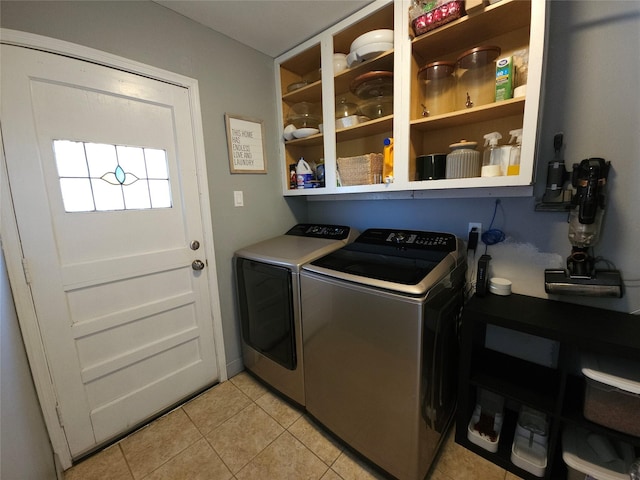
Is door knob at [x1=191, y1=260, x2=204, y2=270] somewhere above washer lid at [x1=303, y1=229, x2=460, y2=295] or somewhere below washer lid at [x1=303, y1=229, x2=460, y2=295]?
below

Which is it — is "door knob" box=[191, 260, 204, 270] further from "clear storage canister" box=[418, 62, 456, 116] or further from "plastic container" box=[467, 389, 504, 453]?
"plastic container" box=[467, 389, 504, 453]

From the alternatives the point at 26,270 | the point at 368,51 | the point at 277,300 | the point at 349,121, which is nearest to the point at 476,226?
the point at 349,121

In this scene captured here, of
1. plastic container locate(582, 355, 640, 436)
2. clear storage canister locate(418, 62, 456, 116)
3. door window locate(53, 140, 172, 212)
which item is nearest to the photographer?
plastic container locate(582, 355, 640, 436)

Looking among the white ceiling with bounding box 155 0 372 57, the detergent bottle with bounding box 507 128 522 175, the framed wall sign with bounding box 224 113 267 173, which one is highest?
the white ceiling with bounding box 155 0 372 57

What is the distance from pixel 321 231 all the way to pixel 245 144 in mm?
822

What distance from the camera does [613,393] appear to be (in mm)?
Result: 934

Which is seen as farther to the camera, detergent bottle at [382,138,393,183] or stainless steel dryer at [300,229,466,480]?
detergent bottle at [382,138,393,183]

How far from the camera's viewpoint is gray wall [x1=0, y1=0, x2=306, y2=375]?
1.17m

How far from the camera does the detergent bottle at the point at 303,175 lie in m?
1.93

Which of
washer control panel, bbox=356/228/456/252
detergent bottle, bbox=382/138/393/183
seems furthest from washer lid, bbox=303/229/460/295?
detergent bottle, bbox=382/138/393/183

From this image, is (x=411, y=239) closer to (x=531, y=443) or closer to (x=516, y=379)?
(x=516, y=379)

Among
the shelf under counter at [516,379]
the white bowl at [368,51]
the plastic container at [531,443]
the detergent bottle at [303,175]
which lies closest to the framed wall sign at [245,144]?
the detergent bottle at [303,175]

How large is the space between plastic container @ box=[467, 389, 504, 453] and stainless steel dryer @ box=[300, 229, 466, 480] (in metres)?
0.12

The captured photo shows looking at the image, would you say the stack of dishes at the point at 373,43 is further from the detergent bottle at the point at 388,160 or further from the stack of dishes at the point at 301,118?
the stack of dishes at the point at 301,118
